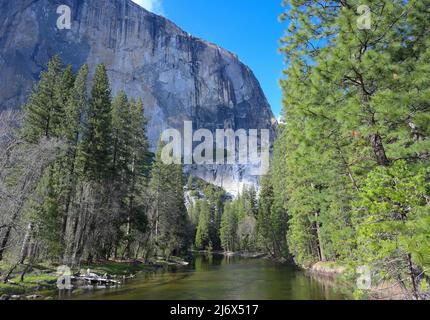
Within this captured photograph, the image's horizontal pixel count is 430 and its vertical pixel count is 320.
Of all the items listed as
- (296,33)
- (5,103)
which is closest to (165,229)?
(296,33)

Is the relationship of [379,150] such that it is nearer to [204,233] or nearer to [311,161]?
[311,161]

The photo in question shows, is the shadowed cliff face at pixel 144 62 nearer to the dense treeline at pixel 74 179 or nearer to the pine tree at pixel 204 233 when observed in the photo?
the pine tree at pixel 204 233

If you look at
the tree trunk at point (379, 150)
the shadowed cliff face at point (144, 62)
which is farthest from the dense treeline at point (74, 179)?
the shadowed cliff face at point (144, 62)

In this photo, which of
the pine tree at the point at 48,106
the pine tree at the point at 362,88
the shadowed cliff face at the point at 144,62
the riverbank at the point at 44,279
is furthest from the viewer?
the shadowed cliff face at the point at 144,62

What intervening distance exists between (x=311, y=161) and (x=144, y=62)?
126 metres

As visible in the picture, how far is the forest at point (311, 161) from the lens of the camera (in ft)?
22.3

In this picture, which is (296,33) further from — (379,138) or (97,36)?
(97,36)

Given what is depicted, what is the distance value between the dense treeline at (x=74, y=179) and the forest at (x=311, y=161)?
107 mm

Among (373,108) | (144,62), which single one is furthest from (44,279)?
(144,62)

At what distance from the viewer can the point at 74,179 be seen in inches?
1049

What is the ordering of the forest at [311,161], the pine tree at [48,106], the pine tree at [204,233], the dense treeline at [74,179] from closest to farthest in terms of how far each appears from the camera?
the forest at [311,161]
the dense treeline at [74,179]
the pine tree at [48,106]
the pine tree at [204,233]

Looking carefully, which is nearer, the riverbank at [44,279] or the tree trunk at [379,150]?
the tree trunk at [379,150]

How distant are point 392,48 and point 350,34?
1.12m

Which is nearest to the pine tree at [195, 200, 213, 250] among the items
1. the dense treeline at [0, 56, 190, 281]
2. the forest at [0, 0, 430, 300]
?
the forest at [0, 0, 430, 300]
